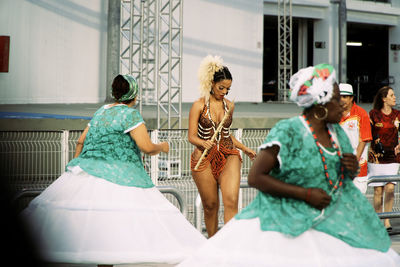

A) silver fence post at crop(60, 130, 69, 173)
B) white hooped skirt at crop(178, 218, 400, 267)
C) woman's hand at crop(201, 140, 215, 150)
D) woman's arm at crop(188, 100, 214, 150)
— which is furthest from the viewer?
silver fence post at crop(60, 130, 69, 173)

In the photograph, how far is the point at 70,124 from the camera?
639 inches

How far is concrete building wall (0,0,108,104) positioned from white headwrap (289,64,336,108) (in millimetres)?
21960

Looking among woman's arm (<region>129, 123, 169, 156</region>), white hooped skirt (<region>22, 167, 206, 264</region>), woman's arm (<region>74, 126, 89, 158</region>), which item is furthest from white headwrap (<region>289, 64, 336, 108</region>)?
woman's arm (<region>74, 126, 89, 158</region>)

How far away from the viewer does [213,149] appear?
6.31 meters

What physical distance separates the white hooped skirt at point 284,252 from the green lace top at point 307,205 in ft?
0.11

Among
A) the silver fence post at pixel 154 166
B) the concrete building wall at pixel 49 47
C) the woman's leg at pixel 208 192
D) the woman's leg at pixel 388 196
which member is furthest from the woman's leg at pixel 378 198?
the concrete building wall at pixel 49 47

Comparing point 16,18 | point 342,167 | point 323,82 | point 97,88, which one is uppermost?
point 16,18

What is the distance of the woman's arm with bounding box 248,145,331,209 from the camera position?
323cm

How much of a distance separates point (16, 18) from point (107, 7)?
3218 millimetres

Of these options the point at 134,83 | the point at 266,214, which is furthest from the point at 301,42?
the point at 266,214

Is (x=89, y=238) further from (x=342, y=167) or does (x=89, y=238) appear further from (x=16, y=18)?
(x=16, y=18)

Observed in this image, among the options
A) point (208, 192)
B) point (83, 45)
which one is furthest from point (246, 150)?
point (83, 45)

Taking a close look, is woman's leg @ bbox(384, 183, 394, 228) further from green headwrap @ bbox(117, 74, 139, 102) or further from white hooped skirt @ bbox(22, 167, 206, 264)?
green headwrap @ bbox(117, 74, 139, 102)

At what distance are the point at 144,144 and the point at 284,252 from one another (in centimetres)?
224
